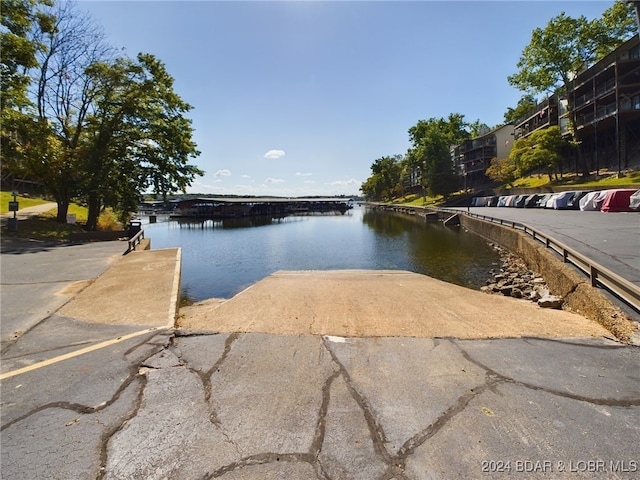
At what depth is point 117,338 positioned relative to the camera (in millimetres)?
5301

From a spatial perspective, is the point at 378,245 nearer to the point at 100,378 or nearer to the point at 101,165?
the point at 101,165

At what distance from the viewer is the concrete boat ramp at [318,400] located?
271 centimetres

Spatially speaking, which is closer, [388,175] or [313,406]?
[313,406]

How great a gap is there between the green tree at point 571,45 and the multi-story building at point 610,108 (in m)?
1.69

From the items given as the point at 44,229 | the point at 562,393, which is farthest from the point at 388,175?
the point at 562,393

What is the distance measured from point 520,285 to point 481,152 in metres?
67.7

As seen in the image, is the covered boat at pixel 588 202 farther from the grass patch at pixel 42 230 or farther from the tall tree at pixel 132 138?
the grass patch at pixel 42 230

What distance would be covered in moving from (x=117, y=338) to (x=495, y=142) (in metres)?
79.1

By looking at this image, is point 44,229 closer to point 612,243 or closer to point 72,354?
point 72,354

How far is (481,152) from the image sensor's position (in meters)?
70.2

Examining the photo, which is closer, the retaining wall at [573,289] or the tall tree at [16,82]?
the retaining wall at [573,289]

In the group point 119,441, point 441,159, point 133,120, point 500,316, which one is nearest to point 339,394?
point 119,441

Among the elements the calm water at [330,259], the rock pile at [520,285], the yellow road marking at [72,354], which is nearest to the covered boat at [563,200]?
the calm water at [330,259]

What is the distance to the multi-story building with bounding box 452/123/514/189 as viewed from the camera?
68375mm
